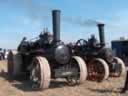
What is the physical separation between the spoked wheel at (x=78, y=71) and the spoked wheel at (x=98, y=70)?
1511 millimetres

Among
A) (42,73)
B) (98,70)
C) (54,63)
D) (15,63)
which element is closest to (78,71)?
(54,63)

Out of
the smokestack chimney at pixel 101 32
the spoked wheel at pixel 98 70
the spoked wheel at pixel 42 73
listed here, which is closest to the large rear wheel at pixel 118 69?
the spoked wheel at pixel 98 70

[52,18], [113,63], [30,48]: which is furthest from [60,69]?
[113,63]

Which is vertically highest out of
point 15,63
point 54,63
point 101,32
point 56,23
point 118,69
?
point 56,23

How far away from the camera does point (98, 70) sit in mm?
14359

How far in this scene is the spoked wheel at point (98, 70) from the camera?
13719 mm

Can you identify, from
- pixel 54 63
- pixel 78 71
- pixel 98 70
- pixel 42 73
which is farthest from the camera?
pixel 98 70

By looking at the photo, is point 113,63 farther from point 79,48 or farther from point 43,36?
point 43,36

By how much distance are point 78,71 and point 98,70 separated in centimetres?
256

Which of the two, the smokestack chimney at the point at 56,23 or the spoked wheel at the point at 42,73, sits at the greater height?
the smokestack chimney at the point at 56,23

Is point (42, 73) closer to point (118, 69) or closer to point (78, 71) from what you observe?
point (78, 71)

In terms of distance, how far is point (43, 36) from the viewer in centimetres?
1299

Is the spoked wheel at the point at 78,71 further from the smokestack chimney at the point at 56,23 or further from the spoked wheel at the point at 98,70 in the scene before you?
the spoked wheel at the point at 98,70

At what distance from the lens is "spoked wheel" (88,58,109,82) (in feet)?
45.0
